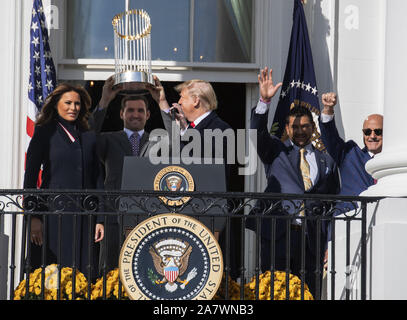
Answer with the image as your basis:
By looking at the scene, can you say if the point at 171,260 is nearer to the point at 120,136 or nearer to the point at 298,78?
the point at 120,136

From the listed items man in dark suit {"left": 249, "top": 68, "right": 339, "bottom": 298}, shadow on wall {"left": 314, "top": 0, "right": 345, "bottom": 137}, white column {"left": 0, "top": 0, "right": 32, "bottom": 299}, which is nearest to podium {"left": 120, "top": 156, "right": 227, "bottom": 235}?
→ man in dark suit {"left": 249, "top": 68, "right": 339, "bottom": 298}

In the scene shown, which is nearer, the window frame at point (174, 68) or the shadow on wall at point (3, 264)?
the shadow on wall at point (3, 264)

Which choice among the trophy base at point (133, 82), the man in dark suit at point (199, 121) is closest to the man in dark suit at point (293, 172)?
the man in dark suit at point (199, 121)

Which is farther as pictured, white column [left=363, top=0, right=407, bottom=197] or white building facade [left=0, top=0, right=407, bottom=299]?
white building facade [left=0, top=0, right=407, bottom=299]

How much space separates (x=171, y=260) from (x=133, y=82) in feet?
9.19

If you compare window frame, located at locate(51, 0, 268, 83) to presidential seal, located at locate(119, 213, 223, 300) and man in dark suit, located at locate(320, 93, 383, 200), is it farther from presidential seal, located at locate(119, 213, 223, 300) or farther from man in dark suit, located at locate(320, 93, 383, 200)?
presidential seal, located at locate(119, 213, 223, 300)

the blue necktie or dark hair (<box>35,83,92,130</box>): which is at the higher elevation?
dark hair (<box>35,83,92,130</box>)

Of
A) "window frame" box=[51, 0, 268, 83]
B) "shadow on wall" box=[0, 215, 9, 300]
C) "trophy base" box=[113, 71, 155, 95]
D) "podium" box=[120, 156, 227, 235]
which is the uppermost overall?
"window frame" box=[51, 0, 268, 83]

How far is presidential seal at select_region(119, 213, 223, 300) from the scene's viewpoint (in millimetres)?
8531

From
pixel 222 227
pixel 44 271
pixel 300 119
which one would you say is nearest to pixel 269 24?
pixel 300 119

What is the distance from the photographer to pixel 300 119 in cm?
1066

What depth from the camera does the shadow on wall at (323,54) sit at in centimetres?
1143

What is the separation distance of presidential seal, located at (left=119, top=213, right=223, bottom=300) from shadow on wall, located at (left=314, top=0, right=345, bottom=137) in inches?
128

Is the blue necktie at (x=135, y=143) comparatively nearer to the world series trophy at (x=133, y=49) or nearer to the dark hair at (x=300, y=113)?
the world series trophy at (x=133, y=49)
